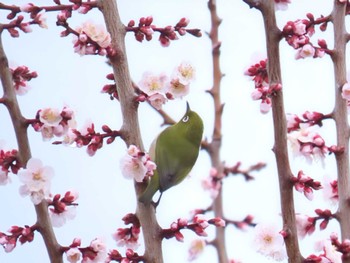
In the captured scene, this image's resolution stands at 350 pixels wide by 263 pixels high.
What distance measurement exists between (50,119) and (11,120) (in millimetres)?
117

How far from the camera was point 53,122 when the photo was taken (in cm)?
238

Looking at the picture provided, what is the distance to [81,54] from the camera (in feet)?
7.97

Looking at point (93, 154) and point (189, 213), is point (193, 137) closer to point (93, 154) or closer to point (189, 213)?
point (93, 154)

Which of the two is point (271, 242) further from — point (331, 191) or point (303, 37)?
point (303, 37)

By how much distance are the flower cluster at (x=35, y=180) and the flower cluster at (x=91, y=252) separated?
0.61 feet

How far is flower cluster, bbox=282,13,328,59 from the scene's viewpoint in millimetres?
2422

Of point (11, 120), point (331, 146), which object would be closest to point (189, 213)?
point (331, 146)

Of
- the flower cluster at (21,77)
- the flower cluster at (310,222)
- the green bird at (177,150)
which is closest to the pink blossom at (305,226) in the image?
the flower cluster at (310,222)

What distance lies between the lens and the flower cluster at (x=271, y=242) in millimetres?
2295

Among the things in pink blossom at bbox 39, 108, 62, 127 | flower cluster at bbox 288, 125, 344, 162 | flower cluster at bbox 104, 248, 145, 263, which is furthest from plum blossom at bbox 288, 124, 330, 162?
pink blossom at bbox 39, 108, 62, 127

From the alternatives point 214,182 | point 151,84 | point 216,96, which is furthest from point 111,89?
point 214,182

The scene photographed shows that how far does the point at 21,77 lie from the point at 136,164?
0.60m

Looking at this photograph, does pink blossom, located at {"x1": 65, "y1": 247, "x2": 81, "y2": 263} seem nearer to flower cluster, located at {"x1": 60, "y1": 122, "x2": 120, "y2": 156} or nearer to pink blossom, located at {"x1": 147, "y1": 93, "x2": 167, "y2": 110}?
flower cluster, located at {"x1": 60, "y1": 122, "x2": 120, "y2": 156}

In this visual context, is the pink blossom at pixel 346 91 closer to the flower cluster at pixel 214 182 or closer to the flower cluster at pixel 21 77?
the flower cluster at pixel 21 77
